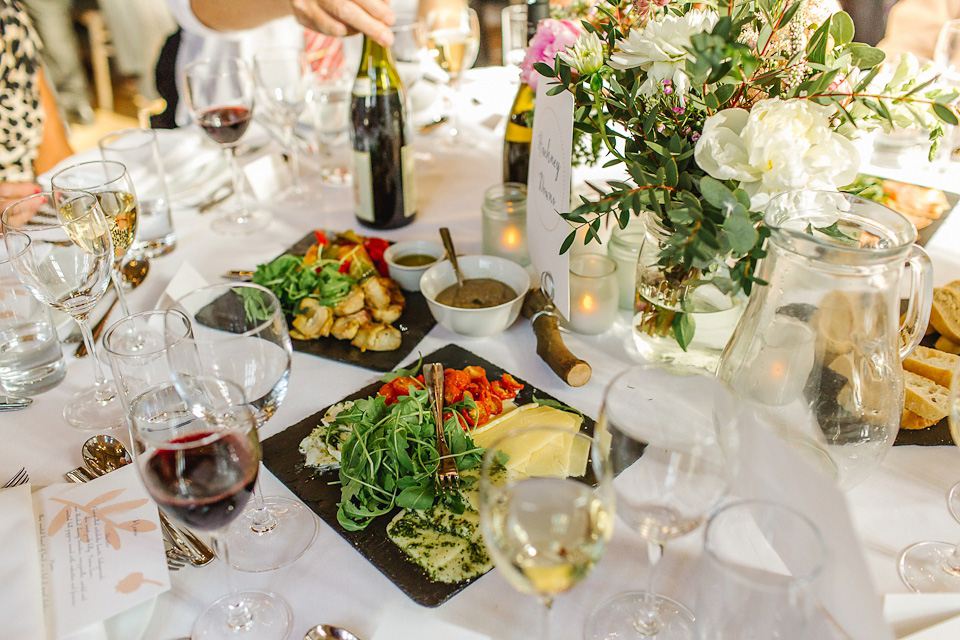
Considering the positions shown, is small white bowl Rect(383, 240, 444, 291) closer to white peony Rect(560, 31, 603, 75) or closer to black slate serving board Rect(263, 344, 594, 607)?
black slate serving board Rect(263, 344, 594, 607)

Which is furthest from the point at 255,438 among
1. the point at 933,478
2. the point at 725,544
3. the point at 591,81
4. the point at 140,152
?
the point at 140,152

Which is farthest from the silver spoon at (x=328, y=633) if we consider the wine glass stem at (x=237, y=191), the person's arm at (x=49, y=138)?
the person's arm at (x=49, y=138)

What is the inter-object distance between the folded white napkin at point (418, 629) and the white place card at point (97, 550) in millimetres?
231

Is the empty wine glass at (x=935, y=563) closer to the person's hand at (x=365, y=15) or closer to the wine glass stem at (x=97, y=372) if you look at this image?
the wine glass stem at (x=97, y=372)

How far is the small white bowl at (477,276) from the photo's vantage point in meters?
1.13

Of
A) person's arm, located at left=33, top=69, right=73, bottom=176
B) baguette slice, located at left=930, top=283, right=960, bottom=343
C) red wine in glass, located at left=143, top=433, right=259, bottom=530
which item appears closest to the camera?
red wine in glass, located at left=143, top=433, right=259, bottom=530

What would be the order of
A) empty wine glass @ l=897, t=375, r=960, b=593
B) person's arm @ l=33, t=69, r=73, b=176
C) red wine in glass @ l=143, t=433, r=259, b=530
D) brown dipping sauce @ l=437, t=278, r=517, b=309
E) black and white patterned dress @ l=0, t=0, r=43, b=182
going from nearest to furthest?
red wine in glass @ l=143, t=433, r=259, b=530 → empty wine glass @ l=897, t=375, r=960, b=593 → brown dipping sauce @ l=437, t=278, r=517, b=309 → black and white patterned dress @ l=0, t=0, r=43, b=182 → person's arm @ l=33, t=69, r=73, b=176

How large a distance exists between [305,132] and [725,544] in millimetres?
1636

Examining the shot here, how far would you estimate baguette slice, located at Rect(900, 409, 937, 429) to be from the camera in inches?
36.4

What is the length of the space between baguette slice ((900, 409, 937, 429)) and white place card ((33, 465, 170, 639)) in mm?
913

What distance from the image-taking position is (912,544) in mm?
790

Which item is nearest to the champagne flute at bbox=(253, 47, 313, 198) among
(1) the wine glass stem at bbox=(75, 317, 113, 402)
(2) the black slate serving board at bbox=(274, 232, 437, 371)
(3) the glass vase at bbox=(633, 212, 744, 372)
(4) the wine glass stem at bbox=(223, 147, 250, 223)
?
(4) the wine glass stem at bbox=(223, 147, 250, 223)

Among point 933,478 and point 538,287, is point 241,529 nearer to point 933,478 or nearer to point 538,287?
point 538,287

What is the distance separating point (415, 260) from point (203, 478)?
74 cm
